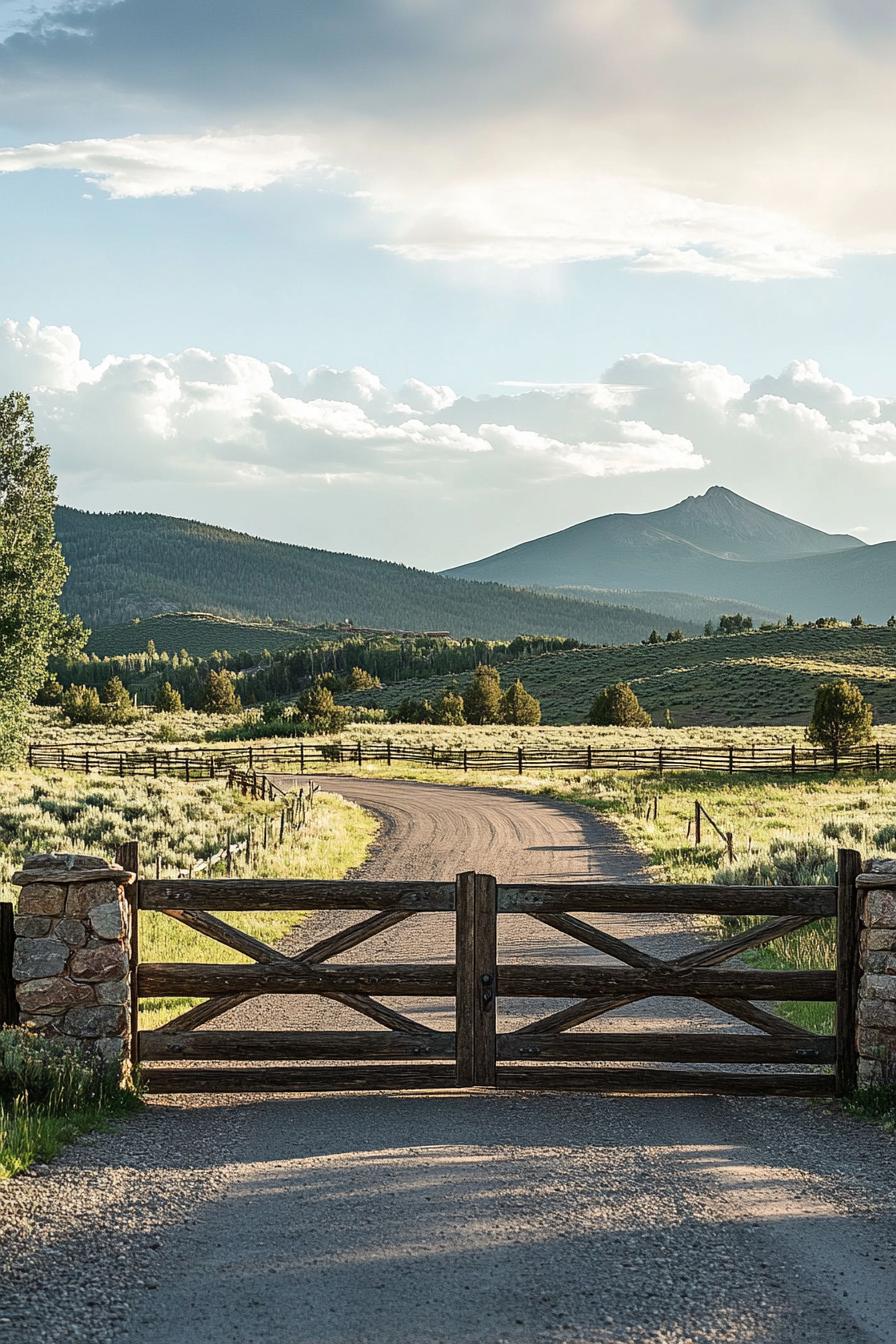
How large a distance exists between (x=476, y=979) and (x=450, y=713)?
79.7 meters

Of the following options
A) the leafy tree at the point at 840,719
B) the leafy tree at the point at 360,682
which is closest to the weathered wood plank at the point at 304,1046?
the leafy tree at the point at 840,719

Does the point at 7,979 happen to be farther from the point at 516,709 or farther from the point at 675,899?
the point at 516,709

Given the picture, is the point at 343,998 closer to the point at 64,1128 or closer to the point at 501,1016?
the point at 64,1128

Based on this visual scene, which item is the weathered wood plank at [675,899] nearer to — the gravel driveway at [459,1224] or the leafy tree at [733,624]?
the gravel driveway at [459,1224]

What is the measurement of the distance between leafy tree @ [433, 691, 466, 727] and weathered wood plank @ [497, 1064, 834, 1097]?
78.3 m

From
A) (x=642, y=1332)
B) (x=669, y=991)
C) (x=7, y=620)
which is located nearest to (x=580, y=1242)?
(x=642, y=1332)

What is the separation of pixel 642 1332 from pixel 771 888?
3918 millimetres

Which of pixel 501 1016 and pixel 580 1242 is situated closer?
pixel 580 1242

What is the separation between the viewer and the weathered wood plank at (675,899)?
8.02m

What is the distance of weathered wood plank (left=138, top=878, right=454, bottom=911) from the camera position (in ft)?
26.3

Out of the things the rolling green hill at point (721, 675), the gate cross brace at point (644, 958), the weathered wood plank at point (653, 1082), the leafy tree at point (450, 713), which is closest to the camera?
the gate cross brace at point (644, 958)

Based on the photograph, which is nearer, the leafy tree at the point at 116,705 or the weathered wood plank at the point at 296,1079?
the weathered wood plank at the point at 296,1079

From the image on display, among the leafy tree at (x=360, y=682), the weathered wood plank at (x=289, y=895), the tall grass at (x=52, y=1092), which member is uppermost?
the leafy tree at (x=360, y=682)

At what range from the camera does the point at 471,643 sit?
587 ft
